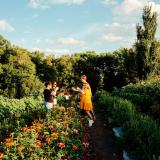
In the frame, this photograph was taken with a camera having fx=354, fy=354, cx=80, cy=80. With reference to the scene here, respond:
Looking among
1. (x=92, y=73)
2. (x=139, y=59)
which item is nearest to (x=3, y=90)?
(x=92, y=73)

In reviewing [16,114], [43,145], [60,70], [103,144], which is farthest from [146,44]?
[43,145]

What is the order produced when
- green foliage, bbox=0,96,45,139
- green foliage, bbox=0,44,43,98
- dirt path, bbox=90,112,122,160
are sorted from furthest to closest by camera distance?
1. green foliage, bbox=0,44,43,98
2. green foliage, bbox=0,96,45,139
3. dirt path, bbox=90,112,122,160

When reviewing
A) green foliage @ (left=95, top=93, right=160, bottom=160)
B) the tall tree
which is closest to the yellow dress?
green foliage @ (left=95, top=93, right=160, bottom=160)

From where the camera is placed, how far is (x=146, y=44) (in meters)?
37.6

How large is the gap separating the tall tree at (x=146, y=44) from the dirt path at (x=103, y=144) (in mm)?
23536

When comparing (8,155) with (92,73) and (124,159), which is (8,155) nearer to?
(124,159)

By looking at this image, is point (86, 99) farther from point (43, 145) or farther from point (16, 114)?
point (43, 145)

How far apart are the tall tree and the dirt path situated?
23.5 metres

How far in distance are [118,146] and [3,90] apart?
44.9m

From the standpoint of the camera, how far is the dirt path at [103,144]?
983 centimetres

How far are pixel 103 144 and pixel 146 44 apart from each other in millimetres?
27674

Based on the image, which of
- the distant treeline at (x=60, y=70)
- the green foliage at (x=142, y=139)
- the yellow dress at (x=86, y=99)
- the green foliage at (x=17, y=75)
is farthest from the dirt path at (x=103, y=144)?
the green foliage at (x=17, y=75)

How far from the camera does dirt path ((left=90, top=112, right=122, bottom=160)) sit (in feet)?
32.3

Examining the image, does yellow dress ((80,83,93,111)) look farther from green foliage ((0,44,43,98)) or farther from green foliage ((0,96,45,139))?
green foliage ((0,44,43,98))
